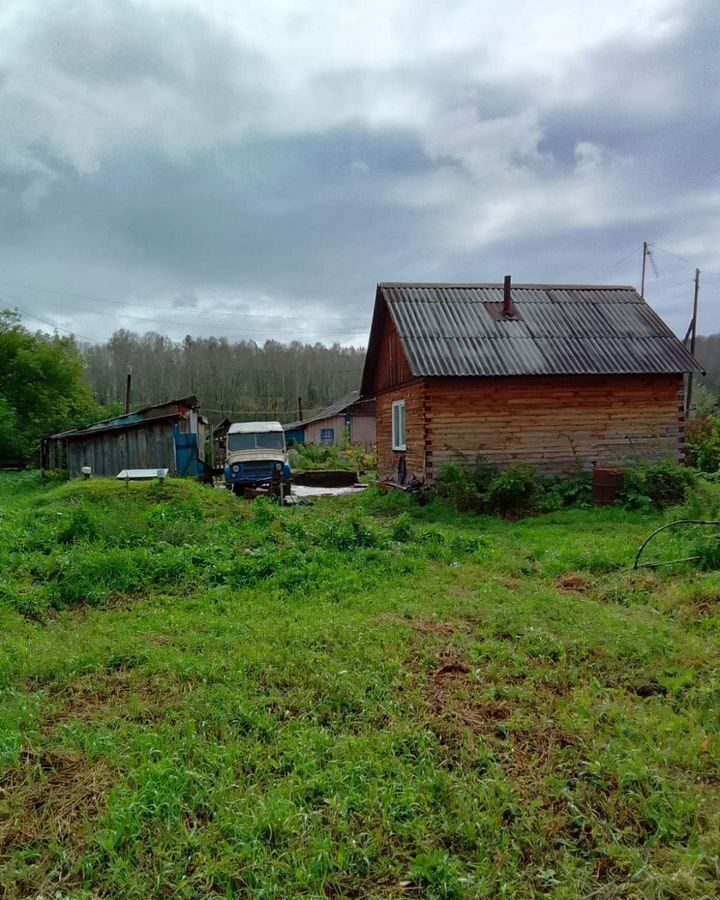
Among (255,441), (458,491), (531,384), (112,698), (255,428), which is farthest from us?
(255,428)

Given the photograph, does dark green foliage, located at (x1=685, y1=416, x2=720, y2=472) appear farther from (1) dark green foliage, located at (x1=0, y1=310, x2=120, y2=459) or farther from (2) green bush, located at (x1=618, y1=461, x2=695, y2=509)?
(1) dark green foliage, located at (x1=0, y1=310, x2=120, y2=459)

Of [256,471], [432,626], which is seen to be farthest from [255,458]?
[432,626]

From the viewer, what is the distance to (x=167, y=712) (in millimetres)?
3584

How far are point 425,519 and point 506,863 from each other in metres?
9.29

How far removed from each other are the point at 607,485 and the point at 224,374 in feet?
211

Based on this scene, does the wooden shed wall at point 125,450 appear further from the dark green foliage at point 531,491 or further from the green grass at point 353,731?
the green grass at point 353,731

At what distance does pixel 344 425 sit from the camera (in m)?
41.3

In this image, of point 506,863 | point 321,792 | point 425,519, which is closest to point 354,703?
point 321,792

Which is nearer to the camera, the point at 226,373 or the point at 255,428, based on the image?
the point at 255,428

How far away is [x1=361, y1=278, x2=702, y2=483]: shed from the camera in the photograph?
43.7 ft

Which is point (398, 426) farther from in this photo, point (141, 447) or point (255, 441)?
point (141, 447)

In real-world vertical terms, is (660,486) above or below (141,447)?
below

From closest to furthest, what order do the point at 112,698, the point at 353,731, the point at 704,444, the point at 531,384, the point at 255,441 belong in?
the point at 353,731
the point at 112,698
the point at 531,384
the point at 704,444
the point at 255,441

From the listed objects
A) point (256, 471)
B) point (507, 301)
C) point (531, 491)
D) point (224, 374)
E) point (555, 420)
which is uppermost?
point (224, 374)
